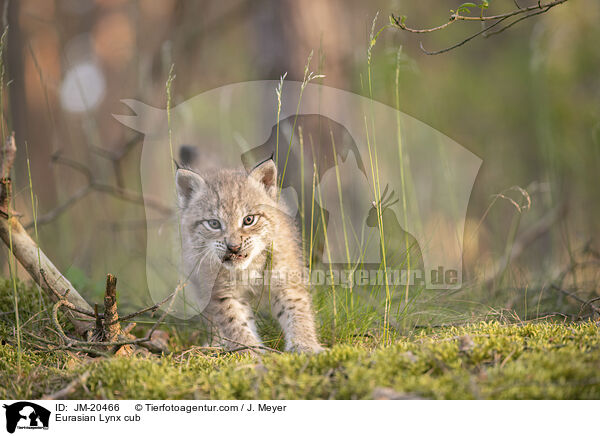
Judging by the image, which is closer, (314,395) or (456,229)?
(314,395)

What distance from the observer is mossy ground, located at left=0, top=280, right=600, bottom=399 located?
1.39m

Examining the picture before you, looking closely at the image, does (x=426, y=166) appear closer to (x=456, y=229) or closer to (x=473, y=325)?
(x=456, y=229)

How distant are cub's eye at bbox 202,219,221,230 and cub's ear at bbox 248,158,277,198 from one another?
1.21 feet

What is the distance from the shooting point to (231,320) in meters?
2.60

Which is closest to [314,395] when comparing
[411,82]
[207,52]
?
[411,82]

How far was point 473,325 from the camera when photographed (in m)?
2.20

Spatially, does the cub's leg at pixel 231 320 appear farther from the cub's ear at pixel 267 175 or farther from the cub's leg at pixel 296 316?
the cub's ear at pixel 267 175

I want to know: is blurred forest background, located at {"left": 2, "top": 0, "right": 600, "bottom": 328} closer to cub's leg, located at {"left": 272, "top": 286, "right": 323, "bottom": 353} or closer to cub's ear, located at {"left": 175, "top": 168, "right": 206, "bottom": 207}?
cub's ear, located at {"left": 175, "top": 168, "right": 206, "bottom": 207}

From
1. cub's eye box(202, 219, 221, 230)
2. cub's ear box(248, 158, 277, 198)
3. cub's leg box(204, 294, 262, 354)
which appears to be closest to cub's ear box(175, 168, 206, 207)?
cub's eye box(202, 219, 221, 230)

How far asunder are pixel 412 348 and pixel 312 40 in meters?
2.91

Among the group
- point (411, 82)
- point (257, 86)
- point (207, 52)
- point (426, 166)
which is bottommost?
point (426, 166)
